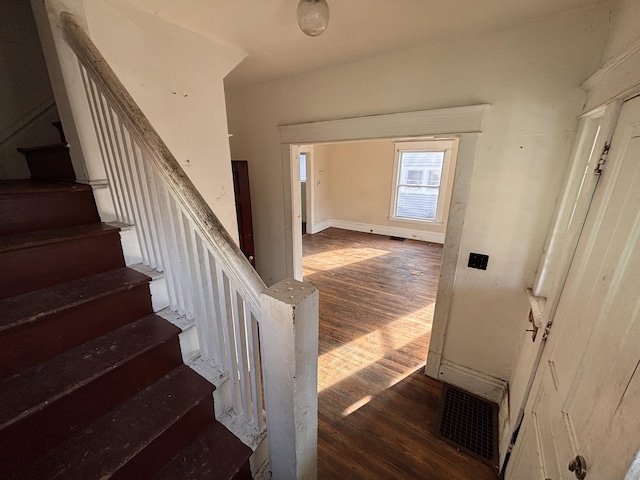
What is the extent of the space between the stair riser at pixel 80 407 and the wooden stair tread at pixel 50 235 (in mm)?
578

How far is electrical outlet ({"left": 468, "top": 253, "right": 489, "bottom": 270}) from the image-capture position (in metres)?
1.74

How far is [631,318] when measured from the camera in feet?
2.01

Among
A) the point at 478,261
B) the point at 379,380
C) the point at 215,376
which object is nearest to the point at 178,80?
the point at 215,376

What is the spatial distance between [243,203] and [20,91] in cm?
169

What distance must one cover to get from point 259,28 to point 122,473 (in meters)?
2.12

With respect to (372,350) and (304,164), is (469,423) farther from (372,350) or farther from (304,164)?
(304,164)

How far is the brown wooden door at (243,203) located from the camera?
251cm

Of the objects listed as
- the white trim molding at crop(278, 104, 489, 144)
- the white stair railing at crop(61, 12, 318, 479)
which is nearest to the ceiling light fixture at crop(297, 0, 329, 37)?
the white stair railing at crop(61, 12, 318, 479)

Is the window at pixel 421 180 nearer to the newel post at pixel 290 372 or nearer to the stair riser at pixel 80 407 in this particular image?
the newel post at pixel 290 372

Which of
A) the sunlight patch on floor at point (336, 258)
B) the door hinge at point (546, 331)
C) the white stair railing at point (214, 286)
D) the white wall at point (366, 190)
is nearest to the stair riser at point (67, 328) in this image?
the white stair railing at point (214, 286)

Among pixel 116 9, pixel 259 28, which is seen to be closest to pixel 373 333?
pixel 259 28

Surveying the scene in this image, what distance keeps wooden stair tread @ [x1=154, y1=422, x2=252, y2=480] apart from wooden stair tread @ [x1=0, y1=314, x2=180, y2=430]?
43 centimetres

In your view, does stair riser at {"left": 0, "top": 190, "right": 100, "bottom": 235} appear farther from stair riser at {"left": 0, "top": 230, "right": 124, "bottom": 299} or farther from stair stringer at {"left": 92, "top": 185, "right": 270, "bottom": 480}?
stair riser at {"left": 0, "top": 230, "right": 124, "bottom": 299}

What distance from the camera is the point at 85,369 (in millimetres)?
866
